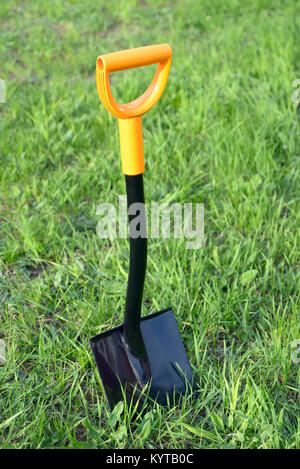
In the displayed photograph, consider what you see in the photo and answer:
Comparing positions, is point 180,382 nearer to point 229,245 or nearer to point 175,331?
point 175,331

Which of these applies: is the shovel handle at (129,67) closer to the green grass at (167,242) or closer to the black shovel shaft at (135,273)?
the black shovel shaft at (135,273)

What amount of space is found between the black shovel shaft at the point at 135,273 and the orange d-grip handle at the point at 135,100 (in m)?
0.07

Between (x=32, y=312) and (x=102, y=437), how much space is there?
613 mm

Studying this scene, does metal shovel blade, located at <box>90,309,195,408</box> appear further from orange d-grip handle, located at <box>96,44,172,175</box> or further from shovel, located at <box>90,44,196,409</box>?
orange d-grip handle, located at <box>96,44,172,175</box>

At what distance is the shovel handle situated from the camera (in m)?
1.25

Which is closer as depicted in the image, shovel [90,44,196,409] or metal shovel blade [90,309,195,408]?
shovel [90,44,196,409]

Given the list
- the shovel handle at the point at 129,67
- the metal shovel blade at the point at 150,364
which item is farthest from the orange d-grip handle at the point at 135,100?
the metal shovel blade at the point at 150,364

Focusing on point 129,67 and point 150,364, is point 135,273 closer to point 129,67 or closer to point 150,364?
point 150,364

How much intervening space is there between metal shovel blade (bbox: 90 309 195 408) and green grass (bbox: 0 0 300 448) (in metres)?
0.06

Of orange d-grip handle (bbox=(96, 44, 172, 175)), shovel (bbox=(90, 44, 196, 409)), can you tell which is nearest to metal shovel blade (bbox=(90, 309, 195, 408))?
shovel (bbox=(90, 44, 196, 409))

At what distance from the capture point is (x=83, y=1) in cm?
504

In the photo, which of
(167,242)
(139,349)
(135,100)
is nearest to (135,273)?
(139,349)

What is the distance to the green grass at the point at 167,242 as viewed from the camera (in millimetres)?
1628
